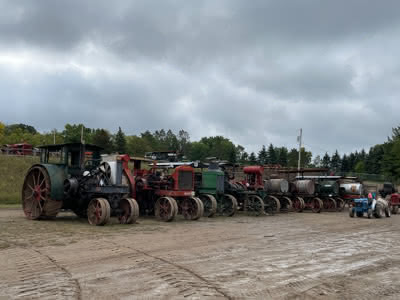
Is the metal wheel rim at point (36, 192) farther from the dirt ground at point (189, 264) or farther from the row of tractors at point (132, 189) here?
the dirt ground at point (189, 264)

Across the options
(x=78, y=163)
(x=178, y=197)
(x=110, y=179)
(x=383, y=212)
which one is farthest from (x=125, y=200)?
(x=383, y=212)

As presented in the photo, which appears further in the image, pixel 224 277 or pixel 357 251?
pixel 357 251

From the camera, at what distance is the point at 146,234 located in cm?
1069

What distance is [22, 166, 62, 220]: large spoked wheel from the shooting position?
12.8m

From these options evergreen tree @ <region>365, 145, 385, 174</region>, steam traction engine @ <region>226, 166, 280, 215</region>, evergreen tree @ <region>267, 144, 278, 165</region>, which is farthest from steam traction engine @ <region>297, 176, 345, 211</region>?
evergreen tree @ <region>267, 144, 278, 165</region>

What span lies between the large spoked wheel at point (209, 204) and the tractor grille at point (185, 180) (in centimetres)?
128

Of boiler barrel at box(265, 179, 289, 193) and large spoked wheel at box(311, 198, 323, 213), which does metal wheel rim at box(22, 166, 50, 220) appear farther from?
large spoked wheel at box(311, 198, 323, 213)

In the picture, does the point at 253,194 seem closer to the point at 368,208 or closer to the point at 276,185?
the point at 276,185

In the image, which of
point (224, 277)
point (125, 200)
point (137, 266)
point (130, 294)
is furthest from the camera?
point (125, 200)

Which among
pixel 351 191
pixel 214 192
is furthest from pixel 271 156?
pixel 214 192

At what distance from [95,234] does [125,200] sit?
2.91 metres

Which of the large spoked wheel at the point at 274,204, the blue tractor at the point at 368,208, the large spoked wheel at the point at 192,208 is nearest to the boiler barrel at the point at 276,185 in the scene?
the large spoked wheel at the point at 274,204

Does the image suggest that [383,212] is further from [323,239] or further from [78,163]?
[78,163]

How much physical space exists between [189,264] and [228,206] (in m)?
11.1
